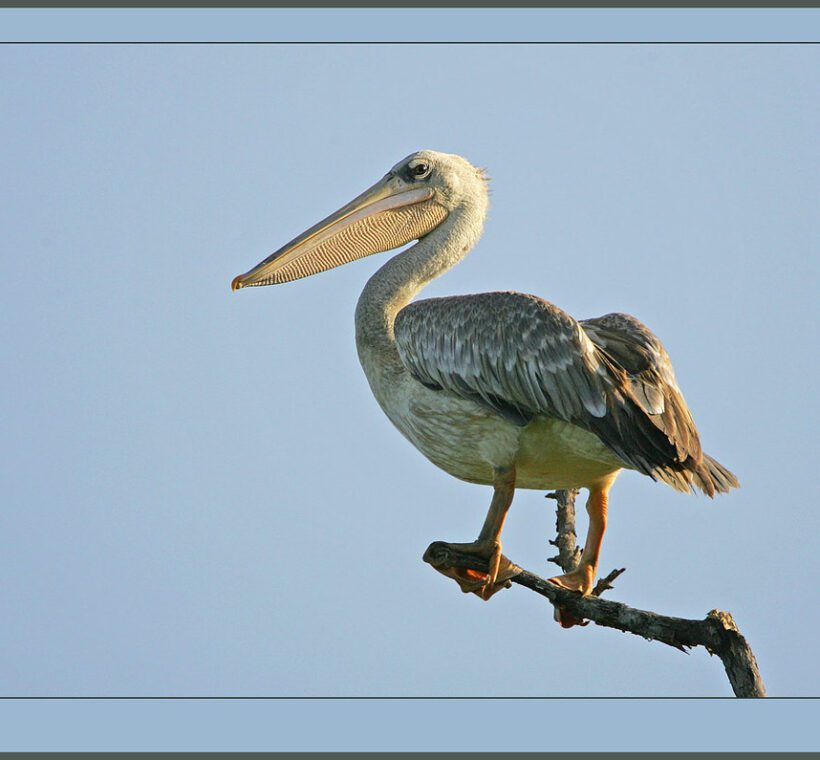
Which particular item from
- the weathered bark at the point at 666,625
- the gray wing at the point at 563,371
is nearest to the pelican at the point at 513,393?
the gray wing at the point at 563,371

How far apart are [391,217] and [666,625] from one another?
12.5ft

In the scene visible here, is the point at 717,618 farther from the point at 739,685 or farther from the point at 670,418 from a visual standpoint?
the point at 670,418

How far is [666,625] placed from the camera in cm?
841

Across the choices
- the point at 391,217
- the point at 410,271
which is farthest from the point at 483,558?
the point at 391,217

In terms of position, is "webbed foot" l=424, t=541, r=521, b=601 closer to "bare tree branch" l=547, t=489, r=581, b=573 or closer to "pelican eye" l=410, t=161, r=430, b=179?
"bare tree branch" l=547, t=489, r=581, b=573

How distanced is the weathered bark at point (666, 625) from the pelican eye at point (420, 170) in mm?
3056

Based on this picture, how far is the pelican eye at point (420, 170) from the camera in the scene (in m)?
10.7

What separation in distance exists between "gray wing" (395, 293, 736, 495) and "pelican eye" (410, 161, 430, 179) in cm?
125

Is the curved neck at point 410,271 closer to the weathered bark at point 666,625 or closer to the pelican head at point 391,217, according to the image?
the pelican head at point 391,217

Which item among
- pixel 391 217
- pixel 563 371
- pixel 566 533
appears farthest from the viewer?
pixel 391 217

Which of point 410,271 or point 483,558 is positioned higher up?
point 410,271

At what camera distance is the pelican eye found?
10734mm

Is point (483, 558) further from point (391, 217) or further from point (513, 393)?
point (391, 217)

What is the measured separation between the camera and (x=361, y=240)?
10.8 meters
